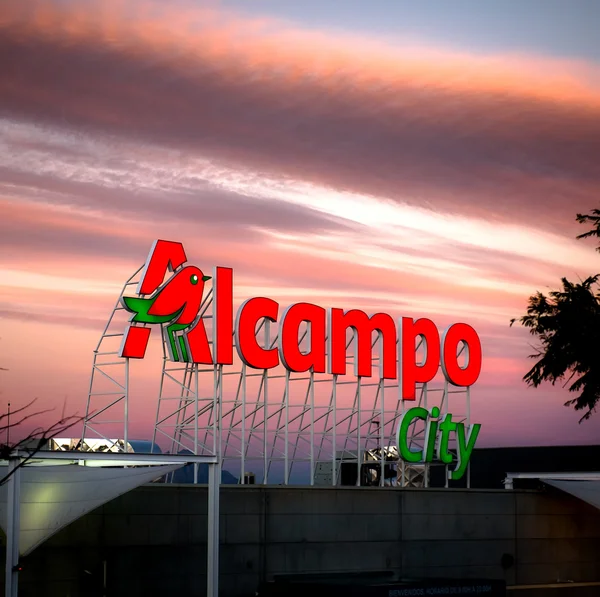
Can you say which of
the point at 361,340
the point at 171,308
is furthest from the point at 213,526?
the point at 361,340

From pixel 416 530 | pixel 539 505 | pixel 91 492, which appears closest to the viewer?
pixel 91 492

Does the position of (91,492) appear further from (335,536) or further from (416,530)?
(416,530)

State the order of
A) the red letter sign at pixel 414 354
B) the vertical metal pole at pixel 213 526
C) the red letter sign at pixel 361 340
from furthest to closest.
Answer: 1. the red letter sign at pixel 414 354
2. the red letter sign at pixel 361 340
3. the vertical metal pole at pixel 213 526

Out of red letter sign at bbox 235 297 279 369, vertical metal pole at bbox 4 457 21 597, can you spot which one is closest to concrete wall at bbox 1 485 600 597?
vertical metal pole at bbox 4 457 21 597

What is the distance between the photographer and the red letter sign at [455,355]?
48844 mm

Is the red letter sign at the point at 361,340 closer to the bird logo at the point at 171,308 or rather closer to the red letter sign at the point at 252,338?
the red letter sign at the point at 252,338

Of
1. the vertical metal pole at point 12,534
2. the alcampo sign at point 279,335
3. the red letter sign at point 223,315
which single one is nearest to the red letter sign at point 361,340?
the alcampo sign at point 279,335

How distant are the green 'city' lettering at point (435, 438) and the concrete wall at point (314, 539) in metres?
3.92

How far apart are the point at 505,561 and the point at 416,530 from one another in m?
4.43

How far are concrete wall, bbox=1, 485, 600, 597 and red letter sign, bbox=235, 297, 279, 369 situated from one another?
242 inches

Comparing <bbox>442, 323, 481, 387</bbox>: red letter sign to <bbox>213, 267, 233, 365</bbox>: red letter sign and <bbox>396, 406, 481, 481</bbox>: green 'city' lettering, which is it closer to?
<bbox>396, 406, 481, 481</bbox>: green 'city' lettering

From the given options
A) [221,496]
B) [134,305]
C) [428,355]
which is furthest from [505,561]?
[134,305]

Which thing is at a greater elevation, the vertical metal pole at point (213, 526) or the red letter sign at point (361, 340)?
the red letter sign at point (361, 340)

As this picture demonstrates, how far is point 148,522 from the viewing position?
1340 inches
